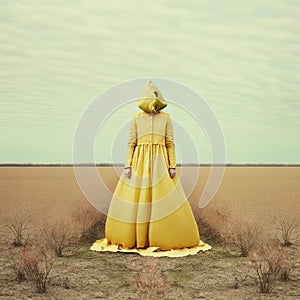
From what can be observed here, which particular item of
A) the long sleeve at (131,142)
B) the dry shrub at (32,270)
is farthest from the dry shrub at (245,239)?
the dry shrub at (32,270)

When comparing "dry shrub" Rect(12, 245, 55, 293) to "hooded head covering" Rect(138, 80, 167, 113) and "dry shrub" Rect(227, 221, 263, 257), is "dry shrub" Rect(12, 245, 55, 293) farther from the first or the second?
"dry shrub" Rect(227, 221, 263, 257)

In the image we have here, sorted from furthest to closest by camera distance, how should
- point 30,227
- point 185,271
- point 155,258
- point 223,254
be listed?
point 30,227 → point 223,254 → point 155,258 → point 185,271

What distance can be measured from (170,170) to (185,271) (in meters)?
1.87

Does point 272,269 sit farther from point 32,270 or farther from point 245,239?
point 32,270

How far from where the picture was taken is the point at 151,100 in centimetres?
838

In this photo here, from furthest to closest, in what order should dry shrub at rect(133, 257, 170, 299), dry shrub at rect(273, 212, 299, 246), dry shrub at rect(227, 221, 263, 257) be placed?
dry shrub at rect(273, 212, 299, 246) → dry shrub at rect(227, 221, 263, 257) → dry shrub at rect(133, 257, 170, 299)

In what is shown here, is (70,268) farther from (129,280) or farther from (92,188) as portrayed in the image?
(92,188)

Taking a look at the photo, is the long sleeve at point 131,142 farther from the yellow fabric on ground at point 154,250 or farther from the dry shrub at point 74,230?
the dry shrub at point 74,230

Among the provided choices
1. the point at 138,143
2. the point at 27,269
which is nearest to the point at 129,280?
the point at 27,269

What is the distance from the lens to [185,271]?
23.8 feet

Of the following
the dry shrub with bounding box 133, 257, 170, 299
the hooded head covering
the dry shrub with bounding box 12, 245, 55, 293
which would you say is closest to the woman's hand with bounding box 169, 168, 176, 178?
the hooded head covering

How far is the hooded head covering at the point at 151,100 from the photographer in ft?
27.5

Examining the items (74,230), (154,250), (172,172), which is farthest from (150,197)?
(74,230)

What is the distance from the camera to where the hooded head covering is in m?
8.38
